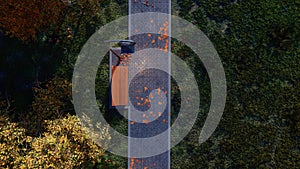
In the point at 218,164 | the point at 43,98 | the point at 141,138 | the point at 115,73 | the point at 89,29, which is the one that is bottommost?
the point at 218,164

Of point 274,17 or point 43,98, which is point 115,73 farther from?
point 274,17

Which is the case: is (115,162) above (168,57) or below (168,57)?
below

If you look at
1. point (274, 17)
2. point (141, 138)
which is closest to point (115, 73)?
point (141, 138)

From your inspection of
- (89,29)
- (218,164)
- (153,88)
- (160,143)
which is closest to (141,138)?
(160,143)

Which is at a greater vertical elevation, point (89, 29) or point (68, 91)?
point (89, 29)

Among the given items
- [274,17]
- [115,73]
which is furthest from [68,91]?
[274,17]

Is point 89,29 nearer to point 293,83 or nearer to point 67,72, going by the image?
point 67,72

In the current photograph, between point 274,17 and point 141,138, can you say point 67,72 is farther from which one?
point 274,17

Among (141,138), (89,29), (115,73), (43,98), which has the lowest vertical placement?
(141,138)
